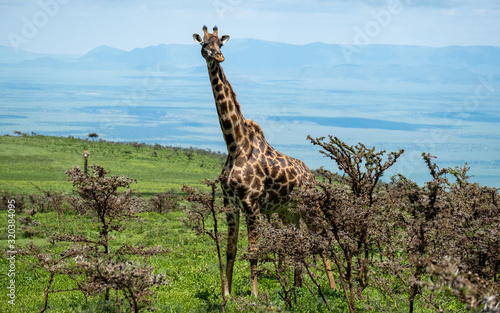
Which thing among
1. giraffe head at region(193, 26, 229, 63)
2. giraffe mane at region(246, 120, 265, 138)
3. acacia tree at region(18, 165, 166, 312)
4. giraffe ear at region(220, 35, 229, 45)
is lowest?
acacia tree at region(18, 165, 166, 312)

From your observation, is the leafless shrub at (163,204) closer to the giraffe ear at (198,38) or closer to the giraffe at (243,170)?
the giraffe at (243,170)

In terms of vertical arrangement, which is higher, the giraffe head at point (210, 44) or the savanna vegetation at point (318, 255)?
the giraffe head at point (210, 44)

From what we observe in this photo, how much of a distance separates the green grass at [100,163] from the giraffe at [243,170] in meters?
41.5

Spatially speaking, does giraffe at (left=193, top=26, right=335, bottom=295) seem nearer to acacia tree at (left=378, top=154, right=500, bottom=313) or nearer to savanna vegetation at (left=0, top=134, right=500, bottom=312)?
savanna vegetation at (left=0, top=134, right=500, bottom=312)

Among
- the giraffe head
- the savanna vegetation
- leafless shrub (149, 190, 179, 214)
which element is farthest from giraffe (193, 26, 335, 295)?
leafless shrub (149, 190, 179, 214)

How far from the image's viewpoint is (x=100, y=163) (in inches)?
2633

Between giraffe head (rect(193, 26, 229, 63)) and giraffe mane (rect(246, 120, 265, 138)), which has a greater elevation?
giraffe head (rect(193, 26, 229, 63))

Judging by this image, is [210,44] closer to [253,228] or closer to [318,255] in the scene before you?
[253,228]

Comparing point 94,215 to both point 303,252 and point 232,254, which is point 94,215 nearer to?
point 232,254

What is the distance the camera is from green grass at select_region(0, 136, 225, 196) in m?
57.5

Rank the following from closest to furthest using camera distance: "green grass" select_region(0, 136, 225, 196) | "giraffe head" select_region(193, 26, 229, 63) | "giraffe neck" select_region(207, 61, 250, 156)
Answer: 1. "giraffe head" select_region(193, 26, 229, 63)
2. "giraffe neck" select_region(207, 61, 250, 156)
3. "green grass" select_region(0, 136, 225, 196)

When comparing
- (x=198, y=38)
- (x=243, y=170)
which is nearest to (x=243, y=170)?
(x=243, y=170)

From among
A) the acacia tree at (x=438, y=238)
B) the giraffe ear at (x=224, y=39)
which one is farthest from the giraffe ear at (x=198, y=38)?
the acacia tree at (x=438, y=238)

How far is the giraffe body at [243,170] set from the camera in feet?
41.3
